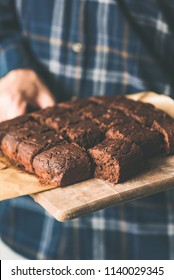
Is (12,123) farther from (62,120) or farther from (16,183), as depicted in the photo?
(16,183)

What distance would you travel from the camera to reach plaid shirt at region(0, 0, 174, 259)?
230 cm

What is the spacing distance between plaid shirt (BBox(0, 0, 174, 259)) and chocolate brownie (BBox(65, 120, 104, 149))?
47 cm

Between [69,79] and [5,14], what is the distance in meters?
0.45

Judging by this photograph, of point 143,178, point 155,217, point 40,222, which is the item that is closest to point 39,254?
point 40,222

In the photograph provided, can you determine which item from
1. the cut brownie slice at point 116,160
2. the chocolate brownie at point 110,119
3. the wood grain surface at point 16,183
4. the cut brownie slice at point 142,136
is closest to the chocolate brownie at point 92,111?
the chocolate brownie at point 110,119

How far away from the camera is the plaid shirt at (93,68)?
90.4 inches

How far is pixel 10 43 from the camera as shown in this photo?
2.47 metres

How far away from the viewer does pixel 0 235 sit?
2586 mm

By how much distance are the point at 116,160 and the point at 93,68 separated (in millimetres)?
725

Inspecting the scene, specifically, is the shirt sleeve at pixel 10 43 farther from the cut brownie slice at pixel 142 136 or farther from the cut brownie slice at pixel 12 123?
the cut brownie slice at pixel 142 136

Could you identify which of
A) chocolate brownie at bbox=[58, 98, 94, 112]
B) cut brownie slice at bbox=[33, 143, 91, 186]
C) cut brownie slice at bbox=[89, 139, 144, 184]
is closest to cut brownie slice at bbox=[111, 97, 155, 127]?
chocolate brownie at bbox=[58, 98, 94, 112]

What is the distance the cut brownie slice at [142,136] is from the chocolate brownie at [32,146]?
0.19m

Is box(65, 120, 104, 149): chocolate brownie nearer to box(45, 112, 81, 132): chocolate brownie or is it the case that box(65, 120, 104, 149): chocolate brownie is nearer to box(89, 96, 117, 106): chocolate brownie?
box(45, 112, 81, 132): chocolate brownie

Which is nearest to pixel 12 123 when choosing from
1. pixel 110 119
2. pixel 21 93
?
pixel 21 93
